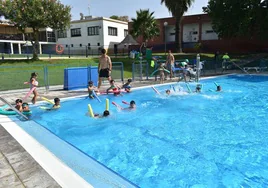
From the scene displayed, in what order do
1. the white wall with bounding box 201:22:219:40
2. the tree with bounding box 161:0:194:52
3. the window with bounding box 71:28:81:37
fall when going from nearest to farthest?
the tree with bounding box 161:0:194:52
the white wall with bounding box 201:22:219:40
the window with bounding box 71:28:81:37

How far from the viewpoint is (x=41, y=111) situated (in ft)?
28.0

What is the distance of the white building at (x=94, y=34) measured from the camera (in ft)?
139

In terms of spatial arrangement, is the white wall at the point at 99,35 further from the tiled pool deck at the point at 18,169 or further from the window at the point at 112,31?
the tiled pool deck at the point at 18,169

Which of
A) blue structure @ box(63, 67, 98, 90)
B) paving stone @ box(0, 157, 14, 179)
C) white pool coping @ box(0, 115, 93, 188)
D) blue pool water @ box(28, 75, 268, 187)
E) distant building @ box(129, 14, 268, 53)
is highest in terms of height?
distant building @ box(129, 14, 268, 53)

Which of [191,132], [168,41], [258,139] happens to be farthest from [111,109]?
[168,41]

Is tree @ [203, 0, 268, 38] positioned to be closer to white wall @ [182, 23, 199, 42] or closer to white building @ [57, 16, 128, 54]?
white wall @ [182, 23, 199, 42]

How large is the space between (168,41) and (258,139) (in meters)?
37.4

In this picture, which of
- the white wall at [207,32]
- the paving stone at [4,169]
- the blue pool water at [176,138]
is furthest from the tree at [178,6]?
the paving stone at [4,169]

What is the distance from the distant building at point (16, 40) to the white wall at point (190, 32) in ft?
92.2

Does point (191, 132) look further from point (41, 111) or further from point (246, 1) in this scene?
point (246, 1)

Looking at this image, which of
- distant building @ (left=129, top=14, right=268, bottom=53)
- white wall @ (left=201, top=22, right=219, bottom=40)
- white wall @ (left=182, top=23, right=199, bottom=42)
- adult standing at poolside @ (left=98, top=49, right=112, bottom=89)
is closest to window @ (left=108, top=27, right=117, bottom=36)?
distant building @ (left=129, top=14, right=268, bottom=53)

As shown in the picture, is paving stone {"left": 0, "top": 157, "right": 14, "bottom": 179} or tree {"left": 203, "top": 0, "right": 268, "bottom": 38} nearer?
paving stone {"left": 0, "top": 157, "right": 14, "bottom": 179}

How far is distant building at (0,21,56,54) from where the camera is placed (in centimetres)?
4494

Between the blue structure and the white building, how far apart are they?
2888 cm
